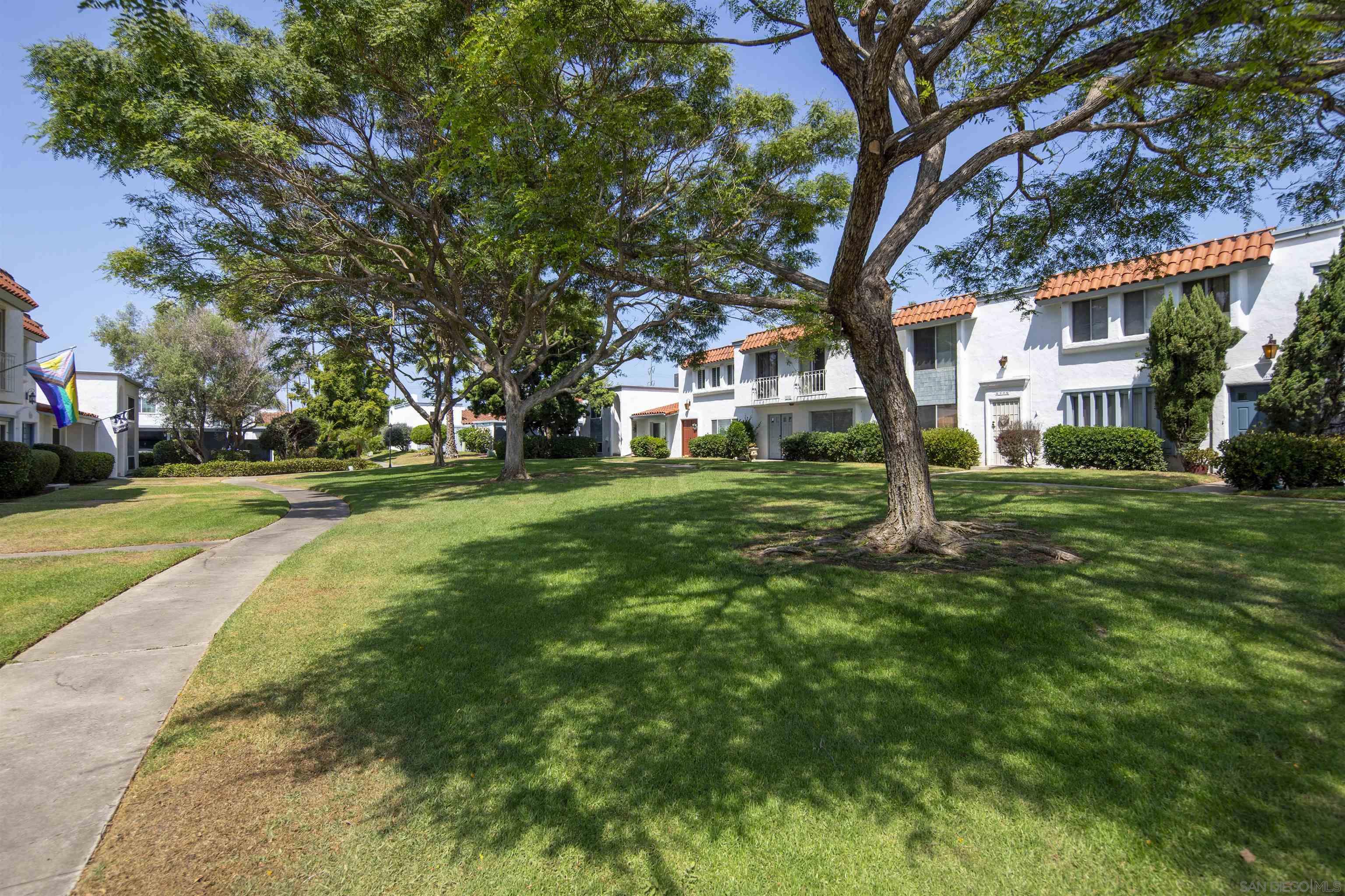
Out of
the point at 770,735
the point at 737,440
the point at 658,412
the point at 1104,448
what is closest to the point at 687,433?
the point at 658,412

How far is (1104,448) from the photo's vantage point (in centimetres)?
1955

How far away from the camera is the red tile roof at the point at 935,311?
2453 centimetres

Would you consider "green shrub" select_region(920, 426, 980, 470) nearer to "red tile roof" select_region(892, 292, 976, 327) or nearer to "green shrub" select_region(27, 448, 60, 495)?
"red tile roof" select_region(892, 292, 976, 327)

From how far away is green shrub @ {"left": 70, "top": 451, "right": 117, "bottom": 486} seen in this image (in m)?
23.6

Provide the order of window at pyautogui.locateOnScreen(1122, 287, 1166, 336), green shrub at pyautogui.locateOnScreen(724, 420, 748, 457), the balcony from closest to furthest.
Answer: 1. window at pyautogui.locateOnScreen(1122, 287, 1166, 336)
2. the balcony
3. green shrub at pyautogui.locateOnScreen(724, 420, 748, 457)

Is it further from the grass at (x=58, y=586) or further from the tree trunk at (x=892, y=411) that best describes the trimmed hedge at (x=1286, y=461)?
the grass at (x=58, y=586)

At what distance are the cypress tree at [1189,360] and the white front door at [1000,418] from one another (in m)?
5.04

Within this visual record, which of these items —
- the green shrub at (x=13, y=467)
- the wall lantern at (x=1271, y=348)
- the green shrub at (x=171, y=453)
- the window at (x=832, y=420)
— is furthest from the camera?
the green shrub at (x=171, y=453)

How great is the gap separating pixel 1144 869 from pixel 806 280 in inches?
275

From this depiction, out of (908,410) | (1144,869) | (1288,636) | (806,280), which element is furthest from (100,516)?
(1288,636)

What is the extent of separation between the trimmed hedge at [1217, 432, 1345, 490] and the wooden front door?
29604 mm

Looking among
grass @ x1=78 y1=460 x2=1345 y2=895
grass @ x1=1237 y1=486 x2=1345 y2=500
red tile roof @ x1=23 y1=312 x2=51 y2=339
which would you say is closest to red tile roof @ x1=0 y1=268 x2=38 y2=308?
red tile roof @ x1=23 y1=312 x2=51 y2=339

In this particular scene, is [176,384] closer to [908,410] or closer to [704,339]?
[704,339]

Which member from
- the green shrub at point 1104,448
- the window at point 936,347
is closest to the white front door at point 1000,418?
the green shrub at point 1104,448
